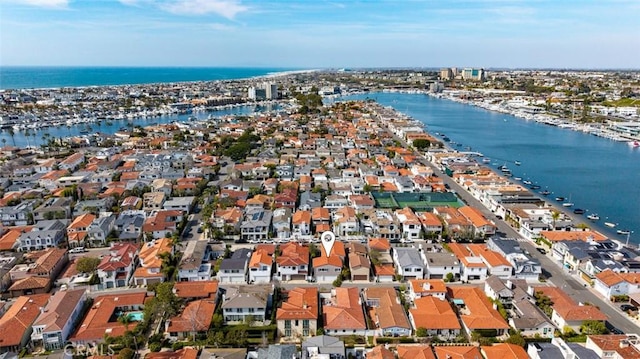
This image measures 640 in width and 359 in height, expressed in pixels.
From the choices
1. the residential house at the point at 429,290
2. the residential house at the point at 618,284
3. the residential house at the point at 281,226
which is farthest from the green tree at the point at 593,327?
the residential house at the point at 281,226

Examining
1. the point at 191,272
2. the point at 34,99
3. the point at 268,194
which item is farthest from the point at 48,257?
the point at 34,99

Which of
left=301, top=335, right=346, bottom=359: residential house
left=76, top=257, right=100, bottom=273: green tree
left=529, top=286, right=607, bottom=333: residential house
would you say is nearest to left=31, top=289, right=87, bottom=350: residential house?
left=76, top=257, right=100, bottom=273: green tree

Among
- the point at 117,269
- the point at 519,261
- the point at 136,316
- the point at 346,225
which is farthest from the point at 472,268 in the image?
the point at 117,269

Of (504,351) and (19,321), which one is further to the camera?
(19,321)

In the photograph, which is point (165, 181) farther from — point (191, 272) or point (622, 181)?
point (622, 181)

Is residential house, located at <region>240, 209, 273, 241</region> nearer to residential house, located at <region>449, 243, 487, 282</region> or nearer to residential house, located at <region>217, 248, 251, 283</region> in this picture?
residential house, located at <region>217, 248, 251, 283</region>

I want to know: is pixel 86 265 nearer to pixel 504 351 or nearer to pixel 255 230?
pixel 255 230
